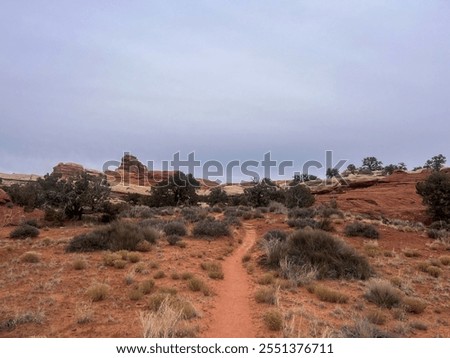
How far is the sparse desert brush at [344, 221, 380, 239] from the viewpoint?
1694 centimetres

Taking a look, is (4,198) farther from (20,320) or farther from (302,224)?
(20,320)

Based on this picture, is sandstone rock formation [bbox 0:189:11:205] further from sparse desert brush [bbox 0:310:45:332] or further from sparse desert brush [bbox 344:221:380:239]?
sparse desert brush [bbox 0:310:45:332]

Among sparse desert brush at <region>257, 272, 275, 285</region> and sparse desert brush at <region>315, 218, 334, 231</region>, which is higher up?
sparse desert brush at <region>315, 218, 334, 231</region>

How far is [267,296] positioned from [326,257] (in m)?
3.96

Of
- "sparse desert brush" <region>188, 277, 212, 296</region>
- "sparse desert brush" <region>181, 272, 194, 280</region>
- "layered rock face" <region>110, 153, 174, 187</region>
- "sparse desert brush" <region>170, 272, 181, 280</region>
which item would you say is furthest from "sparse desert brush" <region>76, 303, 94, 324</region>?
"layered rock face" <region>110, 153, 174, 187</region>

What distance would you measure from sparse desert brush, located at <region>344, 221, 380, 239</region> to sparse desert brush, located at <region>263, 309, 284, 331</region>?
12062 millimetres

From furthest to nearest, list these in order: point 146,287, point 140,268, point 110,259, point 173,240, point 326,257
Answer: point 173,240
point 326,257
point 110,259
point 140,268
point 146,287

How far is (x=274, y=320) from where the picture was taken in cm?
607

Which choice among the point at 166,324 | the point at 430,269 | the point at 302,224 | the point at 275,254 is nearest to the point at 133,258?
the point at 275,254

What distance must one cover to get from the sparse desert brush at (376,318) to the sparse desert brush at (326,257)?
3.06 metres

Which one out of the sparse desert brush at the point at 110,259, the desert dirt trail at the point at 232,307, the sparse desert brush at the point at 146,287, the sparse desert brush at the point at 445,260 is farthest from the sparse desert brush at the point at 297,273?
the sparse desert brush at the point at 445,260

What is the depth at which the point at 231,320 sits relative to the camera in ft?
21.4

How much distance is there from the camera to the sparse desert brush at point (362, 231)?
16938 mm

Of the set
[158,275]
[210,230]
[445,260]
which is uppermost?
[210,230]
